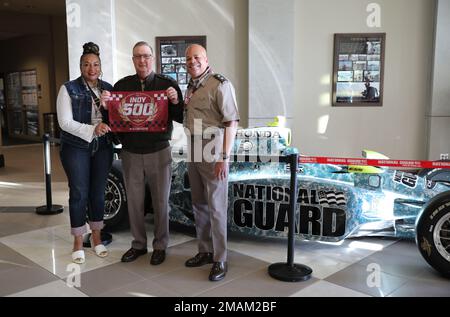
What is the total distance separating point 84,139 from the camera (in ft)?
10.8

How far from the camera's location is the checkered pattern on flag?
11.5 feet

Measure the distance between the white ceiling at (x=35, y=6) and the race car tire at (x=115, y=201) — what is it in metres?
8.49

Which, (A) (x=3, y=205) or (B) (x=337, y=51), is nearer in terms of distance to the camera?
(A) (x=3, y=205)

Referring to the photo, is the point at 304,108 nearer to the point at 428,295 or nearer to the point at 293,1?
the point at 293,1

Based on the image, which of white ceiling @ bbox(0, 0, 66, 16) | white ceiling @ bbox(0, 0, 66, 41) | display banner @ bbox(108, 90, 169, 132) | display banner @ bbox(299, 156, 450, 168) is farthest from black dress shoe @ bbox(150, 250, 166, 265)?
white ceiling @ bbox(0, 0, 66, 41)

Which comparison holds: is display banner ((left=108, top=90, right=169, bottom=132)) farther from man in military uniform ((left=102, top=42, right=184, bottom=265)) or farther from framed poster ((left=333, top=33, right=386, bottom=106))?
framed poster ((left=333, top=33, right=386, bottom=106))

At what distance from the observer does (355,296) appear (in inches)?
112

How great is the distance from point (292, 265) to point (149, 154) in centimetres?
132

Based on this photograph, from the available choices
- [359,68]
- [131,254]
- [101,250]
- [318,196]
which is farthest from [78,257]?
[359,68]

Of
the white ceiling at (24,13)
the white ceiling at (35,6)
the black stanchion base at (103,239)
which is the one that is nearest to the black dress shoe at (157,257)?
the black stanchion base at (103,239)

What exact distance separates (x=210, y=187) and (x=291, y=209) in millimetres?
592

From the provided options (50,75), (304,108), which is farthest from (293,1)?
(50,75)

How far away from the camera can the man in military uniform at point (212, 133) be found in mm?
3020

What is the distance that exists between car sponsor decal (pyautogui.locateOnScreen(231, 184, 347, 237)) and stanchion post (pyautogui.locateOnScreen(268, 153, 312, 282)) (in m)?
0.43
